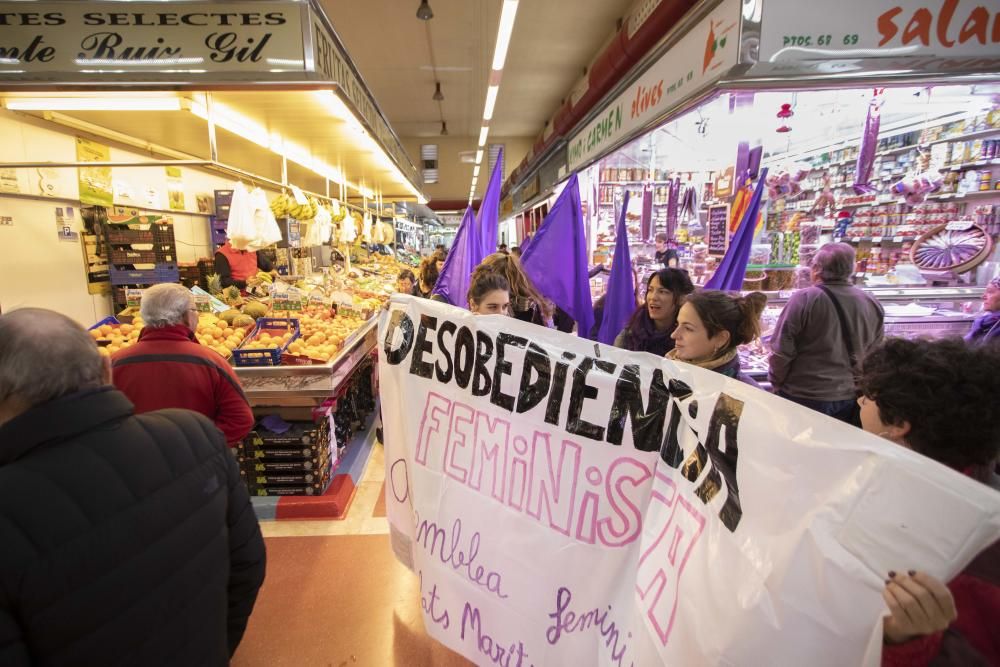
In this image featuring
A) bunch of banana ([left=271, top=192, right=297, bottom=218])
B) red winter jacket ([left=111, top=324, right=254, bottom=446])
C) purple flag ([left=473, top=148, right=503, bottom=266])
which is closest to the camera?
red winter jacket ([left=111, top=324, right=254, bottom=446])

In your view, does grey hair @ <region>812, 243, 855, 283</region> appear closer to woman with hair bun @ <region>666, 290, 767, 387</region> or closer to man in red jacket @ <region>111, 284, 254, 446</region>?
woman with hair bun @ <region>666, 290, 767, 387</region>

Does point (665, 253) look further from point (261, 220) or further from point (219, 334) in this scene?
point (219, 334)

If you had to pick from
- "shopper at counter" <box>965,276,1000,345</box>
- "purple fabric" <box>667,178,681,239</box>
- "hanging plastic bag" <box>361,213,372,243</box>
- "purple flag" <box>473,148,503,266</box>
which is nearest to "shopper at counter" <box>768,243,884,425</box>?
"shopper at counter" <box>965,276,1000,345</box>

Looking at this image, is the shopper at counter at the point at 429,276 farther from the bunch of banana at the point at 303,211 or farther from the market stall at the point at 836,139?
the market stall at the point at 836,139

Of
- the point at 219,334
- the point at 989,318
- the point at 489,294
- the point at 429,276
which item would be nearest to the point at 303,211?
the point at 429,276

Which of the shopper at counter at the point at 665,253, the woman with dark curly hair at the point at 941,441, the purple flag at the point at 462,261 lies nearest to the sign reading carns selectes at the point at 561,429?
the woman with dark curly hair at the point at 941,441

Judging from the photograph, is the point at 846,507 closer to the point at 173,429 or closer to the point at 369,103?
the point at 173,429

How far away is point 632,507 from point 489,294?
1.76 metres

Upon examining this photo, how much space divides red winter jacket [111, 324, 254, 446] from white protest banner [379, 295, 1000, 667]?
942 mm

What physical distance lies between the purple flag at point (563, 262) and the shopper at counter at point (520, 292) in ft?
0.40

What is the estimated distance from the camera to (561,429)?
4.91ft

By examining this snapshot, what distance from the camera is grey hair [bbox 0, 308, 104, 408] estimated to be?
1062 mm

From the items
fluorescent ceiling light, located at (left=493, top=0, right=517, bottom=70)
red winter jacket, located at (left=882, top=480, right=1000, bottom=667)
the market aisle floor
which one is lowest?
the market aisle floor

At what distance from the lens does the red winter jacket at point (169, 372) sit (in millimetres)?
2154
